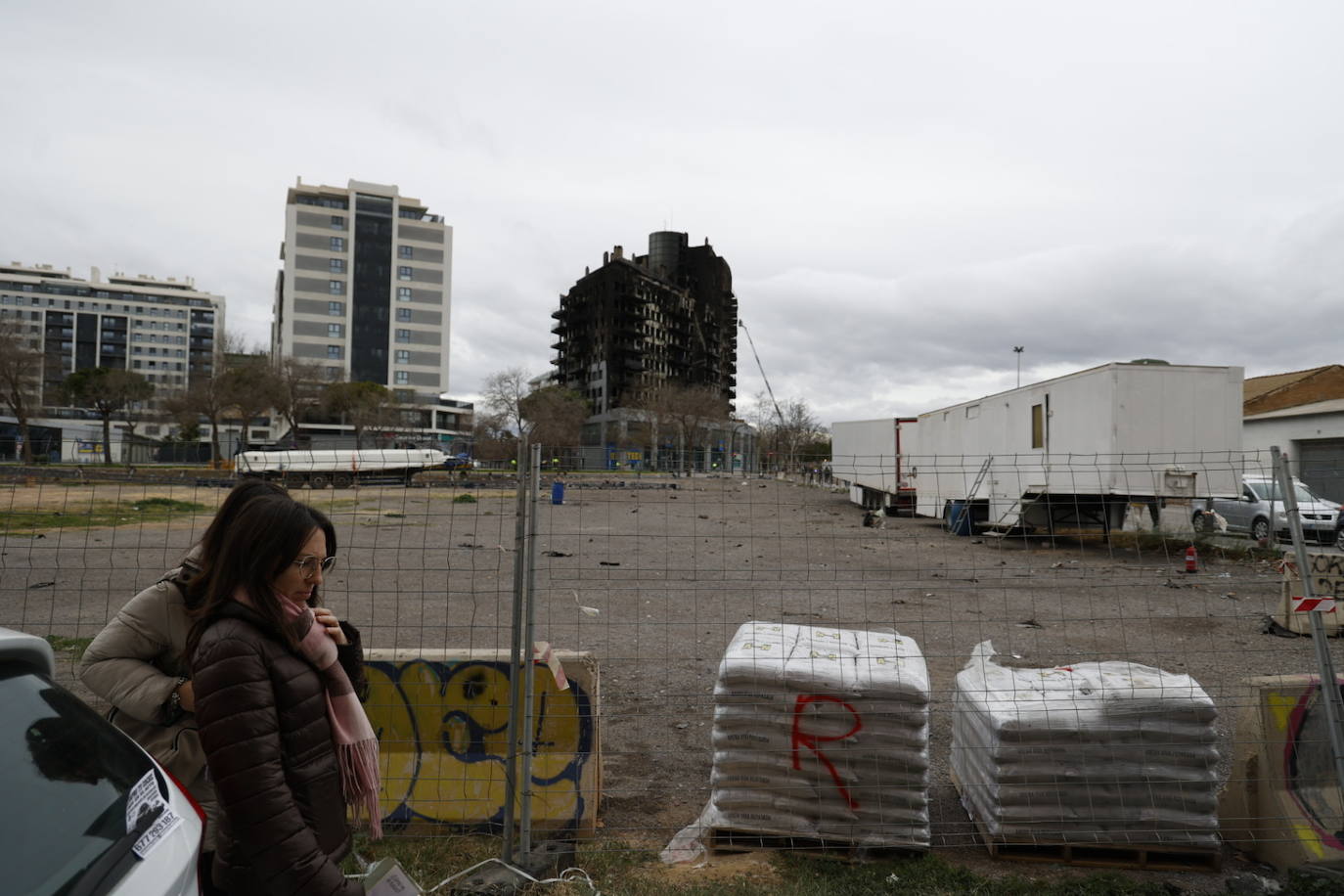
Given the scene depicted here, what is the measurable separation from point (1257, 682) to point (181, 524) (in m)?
22.2

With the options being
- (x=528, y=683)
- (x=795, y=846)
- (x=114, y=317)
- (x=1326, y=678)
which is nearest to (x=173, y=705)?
(x=528, y=683)

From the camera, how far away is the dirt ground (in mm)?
5301

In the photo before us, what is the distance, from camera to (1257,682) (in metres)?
3.97

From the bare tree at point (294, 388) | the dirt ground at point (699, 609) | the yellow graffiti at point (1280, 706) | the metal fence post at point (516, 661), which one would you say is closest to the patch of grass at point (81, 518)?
the dirt ground at point (699, 609)

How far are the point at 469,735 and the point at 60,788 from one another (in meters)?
2.50

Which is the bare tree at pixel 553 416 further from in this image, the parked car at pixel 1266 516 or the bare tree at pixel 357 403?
the parked car at pixel 1266 516

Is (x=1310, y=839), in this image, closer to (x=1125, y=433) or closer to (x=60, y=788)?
(x=60, y=788)

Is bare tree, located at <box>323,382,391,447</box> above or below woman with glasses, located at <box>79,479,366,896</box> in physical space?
above

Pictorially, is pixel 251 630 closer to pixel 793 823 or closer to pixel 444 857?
pixel 444 857

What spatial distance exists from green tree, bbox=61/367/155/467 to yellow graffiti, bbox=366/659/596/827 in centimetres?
6379

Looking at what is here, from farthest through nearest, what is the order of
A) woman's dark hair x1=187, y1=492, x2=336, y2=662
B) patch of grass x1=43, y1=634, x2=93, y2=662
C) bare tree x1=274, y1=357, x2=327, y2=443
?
bare tree x1=274, y1=357, x2=327, y2=443 → patch of grass x1=43, y1=634, x2=93, y2=662 → woman's dark hair x1=187, y1=492, x2=336, y2=662

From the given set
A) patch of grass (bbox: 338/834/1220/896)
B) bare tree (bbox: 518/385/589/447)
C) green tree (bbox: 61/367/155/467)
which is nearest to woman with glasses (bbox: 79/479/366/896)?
patch of grass (bbox: 338/834/1220/896)

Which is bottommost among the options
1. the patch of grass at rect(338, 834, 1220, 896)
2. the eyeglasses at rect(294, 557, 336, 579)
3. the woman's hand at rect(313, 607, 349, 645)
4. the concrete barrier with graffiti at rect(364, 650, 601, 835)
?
the patch of grass at rect(338, 834, 1220, 896)

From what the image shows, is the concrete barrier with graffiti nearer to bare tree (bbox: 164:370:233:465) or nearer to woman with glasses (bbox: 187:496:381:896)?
woman with glasses (bbox: 187:496:381:896)
